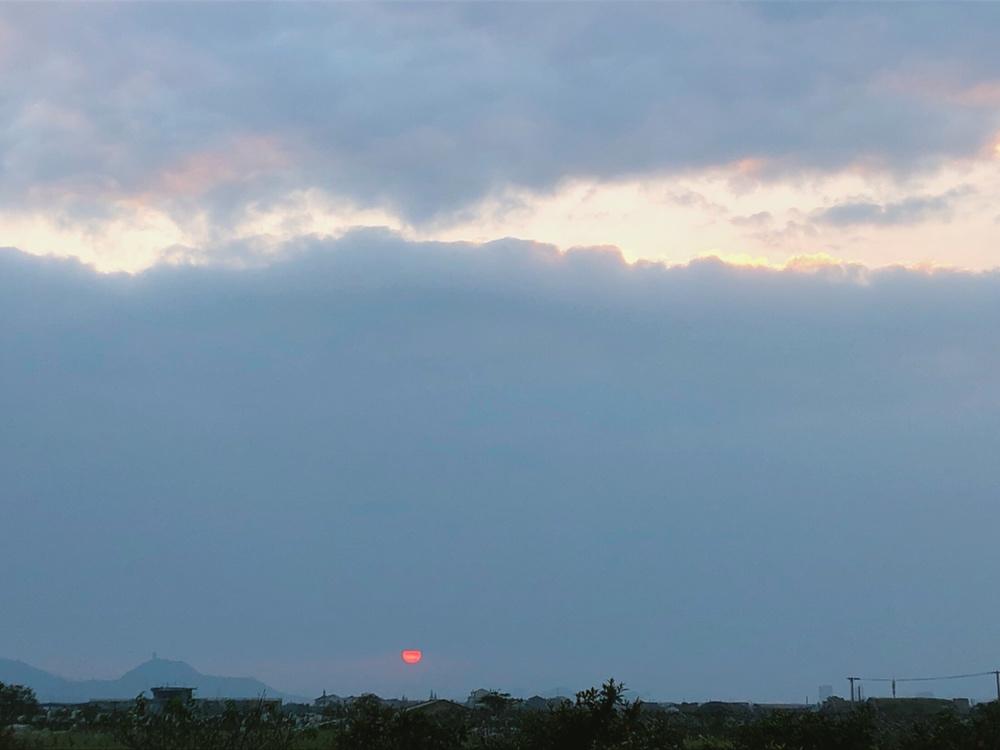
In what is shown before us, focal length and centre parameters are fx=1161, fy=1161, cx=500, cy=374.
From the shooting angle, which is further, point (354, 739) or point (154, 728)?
point (354, 739)

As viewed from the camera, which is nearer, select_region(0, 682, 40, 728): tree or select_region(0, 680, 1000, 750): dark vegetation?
select_region(0, 680, 1000, 750): dark vegetation

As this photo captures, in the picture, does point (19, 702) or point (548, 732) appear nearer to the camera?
point (548, 732)

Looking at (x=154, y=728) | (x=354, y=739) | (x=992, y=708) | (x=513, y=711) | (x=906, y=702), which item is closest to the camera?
(x=154, y=728)

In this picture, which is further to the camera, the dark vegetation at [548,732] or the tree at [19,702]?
the tree at [19,702]

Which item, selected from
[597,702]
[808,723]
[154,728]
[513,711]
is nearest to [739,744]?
[808,723]

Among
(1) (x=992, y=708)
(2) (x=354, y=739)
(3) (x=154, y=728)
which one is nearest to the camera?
(3) (x=154, y=728)

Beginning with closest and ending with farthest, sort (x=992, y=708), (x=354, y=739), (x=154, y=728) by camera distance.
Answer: (x=154, y=728) → (x=354, y=739) → (x=992, y=708)

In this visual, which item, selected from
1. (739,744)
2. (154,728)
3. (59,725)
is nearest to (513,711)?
(59,725)

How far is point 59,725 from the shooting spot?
47.2 meters

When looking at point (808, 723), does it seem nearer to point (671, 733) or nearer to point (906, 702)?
point (671, 733)

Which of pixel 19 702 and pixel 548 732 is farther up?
pixel 19 702

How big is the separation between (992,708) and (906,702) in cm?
3897

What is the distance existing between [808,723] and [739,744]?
1.72 meters

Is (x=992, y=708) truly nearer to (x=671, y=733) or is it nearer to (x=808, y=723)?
(x=808, y=723)
